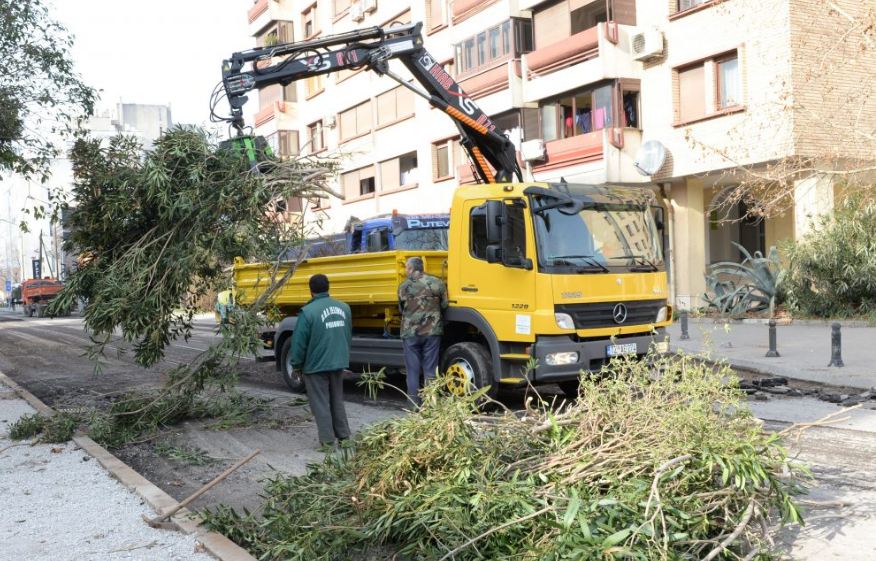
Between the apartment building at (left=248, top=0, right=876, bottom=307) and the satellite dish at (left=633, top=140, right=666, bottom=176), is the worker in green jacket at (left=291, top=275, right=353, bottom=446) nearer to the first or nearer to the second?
the apartment building at (left=248, top=0, right=876, bottom=307)

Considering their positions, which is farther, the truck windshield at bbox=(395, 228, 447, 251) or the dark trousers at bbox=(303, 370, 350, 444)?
the truck windshield at bbox=(395, 228, 447, 251)

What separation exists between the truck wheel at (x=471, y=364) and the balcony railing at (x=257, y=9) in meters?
39.6

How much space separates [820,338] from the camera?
15.9 m

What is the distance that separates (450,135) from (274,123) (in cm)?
1598

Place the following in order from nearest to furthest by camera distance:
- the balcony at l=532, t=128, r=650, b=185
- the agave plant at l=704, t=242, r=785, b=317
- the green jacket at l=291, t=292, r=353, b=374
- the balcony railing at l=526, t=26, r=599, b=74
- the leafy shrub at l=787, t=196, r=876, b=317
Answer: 1. the green jacket at l=291, t=292, r=353, b=374
2. the leafy shrub at l=787, t=196, r=876, b=317
3. the agave plant at l=704, t=242, r=785, b=317
4. the balcony at l=532, t=128, r=650, b=185
5. the balcony railing at l=526, t=26, r=599, b=74

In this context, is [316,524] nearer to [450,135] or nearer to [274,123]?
[450,135]

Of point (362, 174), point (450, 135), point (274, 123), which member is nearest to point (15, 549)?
point (450, 135)

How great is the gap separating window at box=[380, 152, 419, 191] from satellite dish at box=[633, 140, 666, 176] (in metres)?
12.9

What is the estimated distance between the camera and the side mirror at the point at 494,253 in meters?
9.02

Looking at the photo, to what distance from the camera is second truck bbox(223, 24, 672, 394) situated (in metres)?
8.85

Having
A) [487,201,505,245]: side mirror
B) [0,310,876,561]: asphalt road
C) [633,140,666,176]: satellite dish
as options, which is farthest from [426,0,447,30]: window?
[487,201,505,245]: side mirror

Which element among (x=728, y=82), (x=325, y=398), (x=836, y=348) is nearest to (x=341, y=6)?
(x=728, y=82)

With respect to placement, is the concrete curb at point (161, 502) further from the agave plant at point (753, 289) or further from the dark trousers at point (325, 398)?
the agave plant at point (753, 289)

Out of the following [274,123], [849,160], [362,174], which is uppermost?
[274,123]
